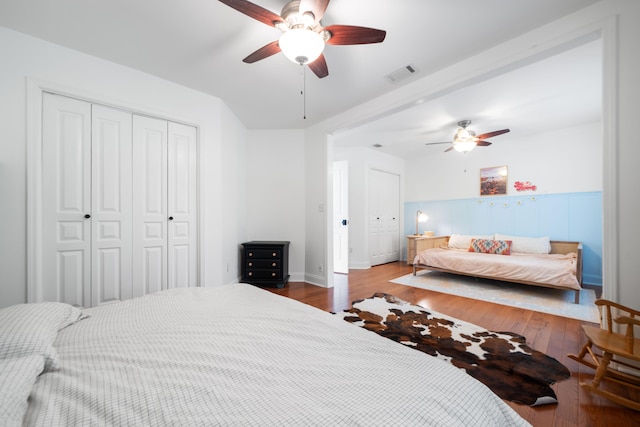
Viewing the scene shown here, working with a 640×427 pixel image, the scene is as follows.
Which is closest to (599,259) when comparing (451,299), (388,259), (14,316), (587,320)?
(587,320)

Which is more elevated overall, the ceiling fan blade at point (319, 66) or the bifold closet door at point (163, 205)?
the ceiling fan blade at point (319, 66)

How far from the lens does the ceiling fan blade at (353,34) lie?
171 cm

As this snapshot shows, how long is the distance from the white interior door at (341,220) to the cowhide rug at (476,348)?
2.20 m

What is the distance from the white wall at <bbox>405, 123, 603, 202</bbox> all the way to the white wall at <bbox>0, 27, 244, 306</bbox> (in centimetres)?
480

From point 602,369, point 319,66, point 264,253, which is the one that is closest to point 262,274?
point 264,253

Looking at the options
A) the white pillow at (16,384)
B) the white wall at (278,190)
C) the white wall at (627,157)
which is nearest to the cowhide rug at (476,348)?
the white wall at (627,157)

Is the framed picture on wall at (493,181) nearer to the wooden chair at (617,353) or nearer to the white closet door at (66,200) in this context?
the wooden chair at (617,353)

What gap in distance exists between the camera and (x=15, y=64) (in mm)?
2100

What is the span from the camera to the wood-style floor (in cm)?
141

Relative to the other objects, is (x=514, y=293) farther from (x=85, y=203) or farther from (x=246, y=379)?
(x=85, y=203)

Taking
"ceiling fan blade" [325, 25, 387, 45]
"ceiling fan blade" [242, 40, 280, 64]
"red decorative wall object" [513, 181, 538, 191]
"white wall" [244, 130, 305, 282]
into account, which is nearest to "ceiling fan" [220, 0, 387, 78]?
"ceiling fan blade" [325, 25, 387, 45]

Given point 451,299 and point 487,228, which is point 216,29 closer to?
point 451,299

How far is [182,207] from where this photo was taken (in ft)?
10.0

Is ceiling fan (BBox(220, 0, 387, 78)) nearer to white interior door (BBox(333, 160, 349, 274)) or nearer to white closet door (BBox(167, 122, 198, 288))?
white closet door (BBox(167, 122, 198, 288))
